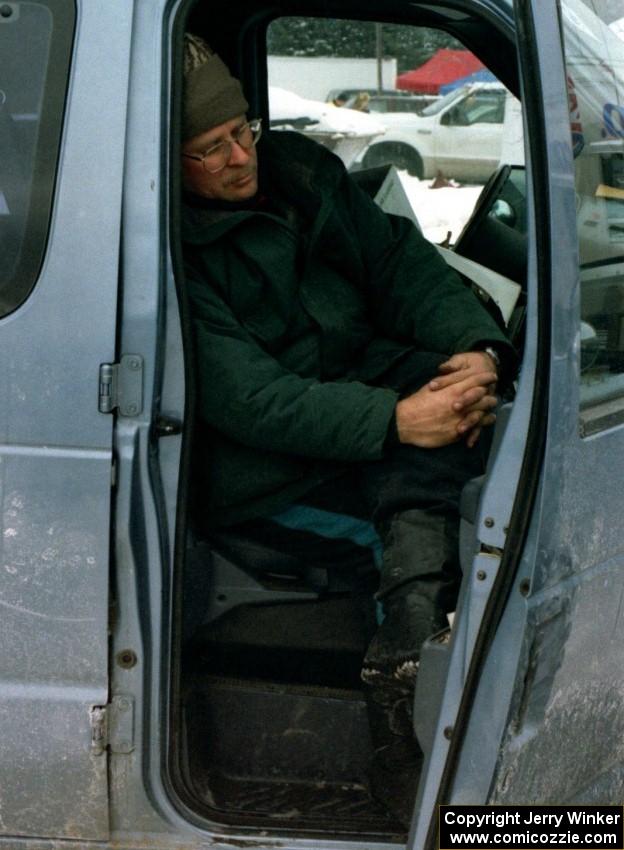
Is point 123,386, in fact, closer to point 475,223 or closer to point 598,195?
point 598,195

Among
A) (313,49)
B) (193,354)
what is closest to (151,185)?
(193,354)

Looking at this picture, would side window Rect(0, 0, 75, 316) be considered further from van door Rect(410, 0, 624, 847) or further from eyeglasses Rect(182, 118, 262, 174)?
van door Rect(410, 0, 624, 847)

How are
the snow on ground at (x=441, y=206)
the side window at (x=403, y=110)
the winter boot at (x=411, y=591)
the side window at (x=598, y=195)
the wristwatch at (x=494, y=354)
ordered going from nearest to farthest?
the side window at (x=598, y=195), the winter boot at (x=411, y=591), the wristwatch at (x=494, y=354), the snow on ground at (x=441, y=206), the side window at (x=403, y=110)

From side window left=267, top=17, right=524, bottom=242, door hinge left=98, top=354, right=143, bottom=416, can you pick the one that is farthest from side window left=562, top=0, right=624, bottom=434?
side window left=267, top=17, right=524, bottom=242

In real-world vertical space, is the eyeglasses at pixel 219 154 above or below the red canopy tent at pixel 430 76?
above

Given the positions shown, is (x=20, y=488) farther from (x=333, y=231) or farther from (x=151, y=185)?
(x=333, y=231)

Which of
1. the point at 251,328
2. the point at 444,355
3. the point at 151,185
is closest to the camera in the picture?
the point at 151,185

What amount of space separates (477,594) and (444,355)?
32.3 inches

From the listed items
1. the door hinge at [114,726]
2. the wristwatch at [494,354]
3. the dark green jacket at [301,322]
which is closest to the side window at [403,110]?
the dark green jacket at [301,322]

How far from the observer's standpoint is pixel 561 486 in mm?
2082

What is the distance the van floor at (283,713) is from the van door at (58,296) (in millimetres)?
502

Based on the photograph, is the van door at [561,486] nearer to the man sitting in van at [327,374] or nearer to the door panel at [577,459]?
the door panel at [577,459]

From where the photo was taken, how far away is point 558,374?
2.05 metres

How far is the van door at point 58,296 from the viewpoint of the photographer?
220 centimetres
